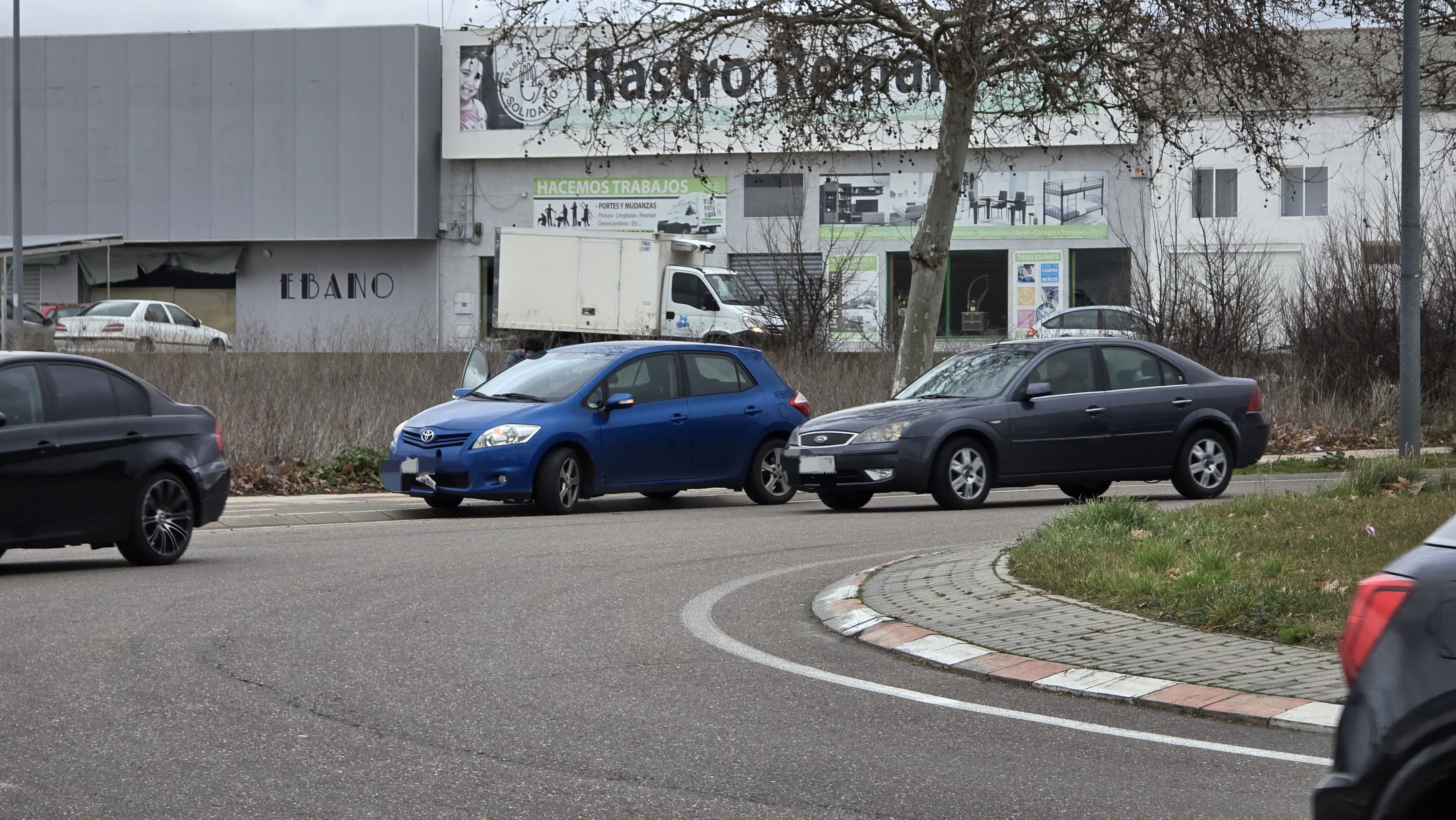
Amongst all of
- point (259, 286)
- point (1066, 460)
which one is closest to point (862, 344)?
point (1066, 460)

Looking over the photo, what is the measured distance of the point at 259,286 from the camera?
51.8 metres

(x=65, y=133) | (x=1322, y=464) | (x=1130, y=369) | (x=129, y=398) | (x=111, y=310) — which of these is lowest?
(x=1322, y=464)

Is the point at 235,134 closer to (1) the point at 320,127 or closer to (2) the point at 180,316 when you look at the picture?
(1) the point at 320,127

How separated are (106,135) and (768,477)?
40.2 m

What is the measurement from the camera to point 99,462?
10.6 m

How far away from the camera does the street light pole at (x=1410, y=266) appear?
642 inches

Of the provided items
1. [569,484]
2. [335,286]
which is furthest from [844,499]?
[335,286]

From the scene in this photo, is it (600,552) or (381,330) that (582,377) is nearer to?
(600,552)

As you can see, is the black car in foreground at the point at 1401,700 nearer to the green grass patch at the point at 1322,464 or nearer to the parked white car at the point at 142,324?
the green grass patch at the point at 1322,464

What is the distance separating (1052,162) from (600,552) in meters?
37.2

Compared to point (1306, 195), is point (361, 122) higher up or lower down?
higher up

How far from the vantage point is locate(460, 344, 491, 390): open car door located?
1712 cm

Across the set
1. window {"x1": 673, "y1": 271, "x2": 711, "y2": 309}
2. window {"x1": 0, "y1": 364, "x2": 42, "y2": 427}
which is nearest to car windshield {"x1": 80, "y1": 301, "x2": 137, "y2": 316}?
window {"x1": 673, "y1": 271, "x2": 711, "y2": 309}

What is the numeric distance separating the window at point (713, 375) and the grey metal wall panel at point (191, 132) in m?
37.6
